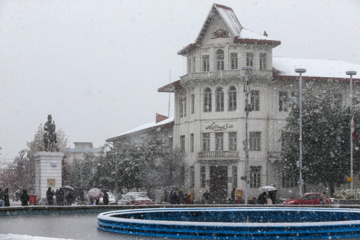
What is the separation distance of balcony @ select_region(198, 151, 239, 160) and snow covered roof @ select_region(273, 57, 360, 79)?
8025 millimetres

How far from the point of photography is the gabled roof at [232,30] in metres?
58.6

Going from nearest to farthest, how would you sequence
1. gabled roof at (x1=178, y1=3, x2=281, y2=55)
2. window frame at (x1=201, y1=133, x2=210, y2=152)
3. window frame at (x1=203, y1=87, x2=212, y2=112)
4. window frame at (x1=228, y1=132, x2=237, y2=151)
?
gabled roof at (x1=178, y1=3, x2=281, y2=55)
window frame at (x1=228, y1=132, x2=237, y2=151)
window frame at (x1=201, y1=133, x2=210, y2=152)
window frame at (x1=203, y1=87, x2=212, y2=112)

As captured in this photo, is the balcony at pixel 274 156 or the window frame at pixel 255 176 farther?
the balcony at pixel 274 156

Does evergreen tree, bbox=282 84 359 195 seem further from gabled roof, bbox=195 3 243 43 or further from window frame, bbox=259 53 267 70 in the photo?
gabled roof, bbox=195 3 243 43

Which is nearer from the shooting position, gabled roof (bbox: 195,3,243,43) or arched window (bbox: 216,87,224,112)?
gabled roof (bbox: 195,3,243,43)

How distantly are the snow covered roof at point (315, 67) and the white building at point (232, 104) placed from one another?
7.9 inches

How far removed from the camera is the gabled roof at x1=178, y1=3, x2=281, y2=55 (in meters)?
58.6

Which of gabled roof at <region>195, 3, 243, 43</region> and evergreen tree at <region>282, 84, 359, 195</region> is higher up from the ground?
gabled roof at <region>195, 3, 243, 43</region>

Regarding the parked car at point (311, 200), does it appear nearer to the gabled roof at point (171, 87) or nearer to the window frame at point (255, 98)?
the window frame at point (255, 98)

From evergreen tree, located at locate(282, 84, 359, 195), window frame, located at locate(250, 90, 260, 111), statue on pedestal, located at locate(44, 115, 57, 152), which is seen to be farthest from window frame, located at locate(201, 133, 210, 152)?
statue on pedestal, located at locate(44, 115, 57, 152)

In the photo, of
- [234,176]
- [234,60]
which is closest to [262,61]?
[234,60]

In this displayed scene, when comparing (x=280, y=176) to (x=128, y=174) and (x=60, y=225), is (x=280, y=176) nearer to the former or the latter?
(x=128, y=174)

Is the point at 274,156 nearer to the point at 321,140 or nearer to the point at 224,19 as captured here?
the point at 321,140

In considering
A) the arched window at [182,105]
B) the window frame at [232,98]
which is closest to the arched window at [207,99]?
the window frame at [232,98]
